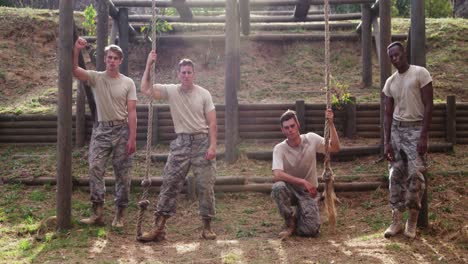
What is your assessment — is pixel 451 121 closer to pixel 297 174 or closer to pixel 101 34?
pixel 297 174

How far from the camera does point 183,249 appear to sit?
4699 millimetres

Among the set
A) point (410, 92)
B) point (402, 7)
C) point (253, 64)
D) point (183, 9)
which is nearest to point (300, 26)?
point (253, 64)

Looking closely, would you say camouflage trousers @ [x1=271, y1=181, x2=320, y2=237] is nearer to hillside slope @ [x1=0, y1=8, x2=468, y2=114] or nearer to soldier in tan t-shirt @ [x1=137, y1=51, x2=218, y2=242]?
soldier in tan t-shirt @ [x1=137, y1=51, x2=218, y2=242]

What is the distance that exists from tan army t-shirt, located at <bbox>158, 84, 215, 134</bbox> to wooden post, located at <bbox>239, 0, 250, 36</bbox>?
5925 millimetres

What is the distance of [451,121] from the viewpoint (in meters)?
8.18

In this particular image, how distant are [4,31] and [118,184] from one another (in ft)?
31.0

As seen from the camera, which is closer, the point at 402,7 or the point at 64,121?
the point at 64,121

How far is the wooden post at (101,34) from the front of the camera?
7.93 metres

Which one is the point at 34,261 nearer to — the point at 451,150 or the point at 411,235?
the point at 411,235

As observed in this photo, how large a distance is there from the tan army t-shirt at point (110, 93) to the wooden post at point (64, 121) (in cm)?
28

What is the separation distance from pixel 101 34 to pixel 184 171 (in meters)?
4.01

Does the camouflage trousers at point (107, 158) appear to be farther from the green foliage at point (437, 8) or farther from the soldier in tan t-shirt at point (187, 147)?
the green foliage at point (437, 8)

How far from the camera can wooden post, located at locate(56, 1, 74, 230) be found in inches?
206

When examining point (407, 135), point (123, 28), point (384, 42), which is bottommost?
point (407, 135)
